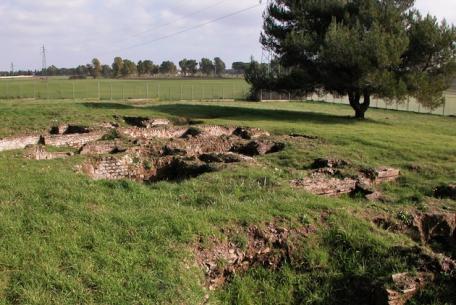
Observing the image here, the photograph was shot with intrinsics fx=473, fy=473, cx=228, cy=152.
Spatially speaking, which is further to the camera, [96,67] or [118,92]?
[96,67]

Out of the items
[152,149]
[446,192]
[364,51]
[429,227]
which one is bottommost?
[429,227]

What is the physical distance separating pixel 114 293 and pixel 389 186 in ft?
23.9

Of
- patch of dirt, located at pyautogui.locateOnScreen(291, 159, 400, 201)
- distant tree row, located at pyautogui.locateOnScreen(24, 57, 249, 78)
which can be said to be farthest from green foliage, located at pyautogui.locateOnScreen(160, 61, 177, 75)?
patch of dirt, located at pyautogui.locateOnScreen(291, 159, 400, 201)

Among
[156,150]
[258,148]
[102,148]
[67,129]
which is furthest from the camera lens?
[67,129]

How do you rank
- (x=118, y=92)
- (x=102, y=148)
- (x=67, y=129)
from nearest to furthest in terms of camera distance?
(x=102, y=148) < (x=67, y=129) < (x=118, y=92)

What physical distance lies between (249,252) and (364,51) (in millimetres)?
17416

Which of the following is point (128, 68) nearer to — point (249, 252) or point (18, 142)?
point (18, 142)

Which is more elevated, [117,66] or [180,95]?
[117,66]

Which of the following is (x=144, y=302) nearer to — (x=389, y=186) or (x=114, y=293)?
(x=114, y=293)

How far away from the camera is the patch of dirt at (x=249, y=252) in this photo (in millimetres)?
5934

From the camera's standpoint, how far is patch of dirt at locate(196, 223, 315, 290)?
5934 millimetres

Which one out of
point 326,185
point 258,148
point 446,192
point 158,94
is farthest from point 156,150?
point 158,94

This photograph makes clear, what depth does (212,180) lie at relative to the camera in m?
9.05

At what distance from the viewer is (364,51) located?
2158 cm
